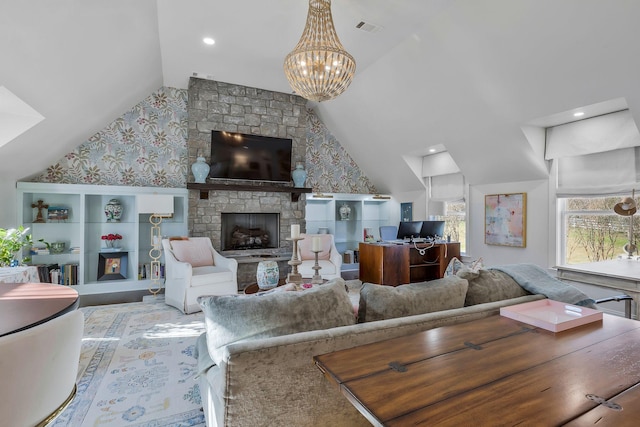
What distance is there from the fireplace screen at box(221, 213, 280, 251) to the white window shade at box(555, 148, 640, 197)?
13.6 ft

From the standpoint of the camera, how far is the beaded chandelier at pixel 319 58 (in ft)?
8.84

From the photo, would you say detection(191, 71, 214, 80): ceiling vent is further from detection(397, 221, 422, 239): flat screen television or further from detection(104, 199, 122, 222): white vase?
detection(397, 221, 422, 239): flat screen television

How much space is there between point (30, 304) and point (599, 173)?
5.18 metres

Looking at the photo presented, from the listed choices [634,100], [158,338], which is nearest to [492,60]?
[634,100]

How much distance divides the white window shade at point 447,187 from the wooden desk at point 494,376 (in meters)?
4.40

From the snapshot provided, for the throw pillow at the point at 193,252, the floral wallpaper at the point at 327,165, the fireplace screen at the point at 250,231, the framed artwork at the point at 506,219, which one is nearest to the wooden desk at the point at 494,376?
the framed artwork at the point at 506,219

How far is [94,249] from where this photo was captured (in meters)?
4.64

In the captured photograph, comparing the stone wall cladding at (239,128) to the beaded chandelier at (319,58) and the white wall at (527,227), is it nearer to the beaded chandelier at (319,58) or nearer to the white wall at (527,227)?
the beaded chandelier at (319,58)

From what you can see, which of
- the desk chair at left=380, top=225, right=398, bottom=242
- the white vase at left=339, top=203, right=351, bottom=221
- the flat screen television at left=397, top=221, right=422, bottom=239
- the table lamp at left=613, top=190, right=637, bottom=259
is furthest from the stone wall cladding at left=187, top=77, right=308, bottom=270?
the table lamp at left=613, top=190, right=637, bottom=259

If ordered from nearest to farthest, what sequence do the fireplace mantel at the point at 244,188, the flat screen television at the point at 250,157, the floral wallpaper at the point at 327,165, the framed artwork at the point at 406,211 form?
the fireplace mantel at the point at 244,188 → the flat screen television at the point at 250,157 → the floral wallpaper at the point at 327,165 → the framed artwork at the point at 406,211

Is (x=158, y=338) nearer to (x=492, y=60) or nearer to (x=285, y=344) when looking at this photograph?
(x=285, y=344)

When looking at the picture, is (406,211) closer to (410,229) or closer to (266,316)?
(410,229)

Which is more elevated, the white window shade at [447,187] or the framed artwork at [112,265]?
the white window shade at [447,187]

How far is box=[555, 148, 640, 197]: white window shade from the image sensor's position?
343cm
